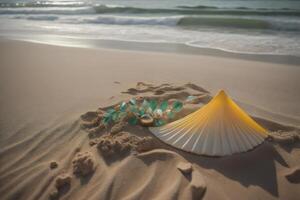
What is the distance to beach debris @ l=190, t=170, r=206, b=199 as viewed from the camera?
4.76ft

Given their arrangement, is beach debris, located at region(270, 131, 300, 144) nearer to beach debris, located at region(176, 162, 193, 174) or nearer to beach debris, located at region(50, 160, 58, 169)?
beach debris, located at region(176, 162, 193, 174)

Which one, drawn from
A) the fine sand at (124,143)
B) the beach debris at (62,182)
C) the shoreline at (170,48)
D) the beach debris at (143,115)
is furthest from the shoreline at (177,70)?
the beach debris at (62,182)

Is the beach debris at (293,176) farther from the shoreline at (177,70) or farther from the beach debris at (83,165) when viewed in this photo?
the beach debris at (83,165)

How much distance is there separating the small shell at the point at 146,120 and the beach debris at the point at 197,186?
0.58 metres

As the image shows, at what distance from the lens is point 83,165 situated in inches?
65.9

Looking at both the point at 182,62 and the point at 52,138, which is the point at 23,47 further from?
the point at 52,138

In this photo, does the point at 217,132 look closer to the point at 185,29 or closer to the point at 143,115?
the point at 143,115

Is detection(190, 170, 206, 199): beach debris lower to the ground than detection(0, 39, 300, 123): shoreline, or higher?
higher

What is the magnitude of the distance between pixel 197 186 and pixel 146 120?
0.71 m

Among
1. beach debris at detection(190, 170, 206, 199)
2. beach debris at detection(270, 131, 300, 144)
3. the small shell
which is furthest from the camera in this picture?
the small shell

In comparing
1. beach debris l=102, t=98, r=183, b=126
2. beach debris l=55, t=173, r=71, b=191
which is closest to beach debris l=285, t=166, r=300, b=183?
beach debris l=102, t=98, r=183, b=126

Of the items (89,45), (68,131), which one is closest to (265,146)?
(68,131)

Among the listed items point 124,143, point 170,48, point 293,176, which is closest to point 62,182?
point 124,143

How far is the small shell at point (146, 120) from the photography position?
2.02m
